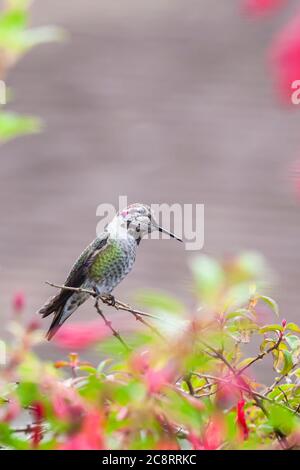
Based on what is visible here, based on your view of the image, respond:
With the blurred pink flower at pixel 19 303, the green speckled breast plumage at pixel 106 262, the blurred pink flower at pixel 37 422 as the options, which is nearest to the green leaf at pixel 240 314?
the blurred pink flower at pixel 37 422

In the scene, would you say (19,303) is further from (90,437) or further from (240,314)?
(240,314)

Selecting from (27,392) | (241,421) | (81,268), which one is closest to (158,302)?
(27,392)

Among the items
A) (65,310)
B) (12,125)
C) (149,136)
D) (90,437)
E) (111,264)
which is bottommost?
(90,437)

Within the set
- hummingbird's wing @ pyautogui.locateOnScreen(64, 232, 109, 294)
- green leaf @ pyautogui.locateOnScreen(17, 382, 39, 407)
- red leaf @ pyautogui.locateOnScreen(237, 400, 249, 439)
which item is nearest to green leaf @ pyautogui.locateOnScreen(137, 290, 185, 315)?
green leaf @ pyautogui.locateOnScreen(17, 382, 39, 407)

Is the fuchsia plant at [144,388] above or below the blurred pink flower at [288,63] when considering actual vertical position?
below

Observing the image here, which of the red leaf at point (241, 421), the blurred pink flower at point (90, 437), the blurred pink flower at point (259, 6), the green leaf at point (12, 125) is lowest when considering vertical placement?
the blurred pink flower at point (90, 437)

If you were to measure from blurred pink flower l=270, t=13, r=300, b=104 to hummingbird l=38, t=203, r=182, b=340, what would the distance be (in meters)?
0.68

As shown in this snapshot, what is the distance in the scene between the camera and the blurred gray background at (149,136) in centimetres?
352

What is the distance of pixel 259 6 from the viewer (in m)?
0.57

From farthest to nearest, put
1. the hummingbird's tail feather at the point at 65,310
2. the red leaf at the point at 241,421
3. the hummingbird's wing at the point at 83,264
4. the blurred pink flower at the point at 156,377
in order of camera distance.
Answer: the hummingbird's wing at the point at 83,264 → the hummingbird's tail feather at the point at 65,310 → the red leaf at the point at 241,421 → the blurred pink flower at the point at 156,377

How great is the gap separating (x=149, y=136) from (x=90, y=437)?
3.85 metres

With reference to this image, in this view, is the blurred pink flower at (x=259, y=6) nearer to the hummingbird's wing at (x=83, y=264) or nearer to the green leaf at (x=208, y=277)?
the green leaf at (x=208, y=277)

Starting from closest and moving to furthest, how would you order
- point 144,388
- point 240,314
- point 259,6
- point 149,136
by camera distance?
point 259,6 < point 144,388 < point 240,314 < point 149,136

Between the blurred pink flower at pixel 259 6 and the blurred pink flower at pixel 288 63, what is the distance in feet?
0.06
